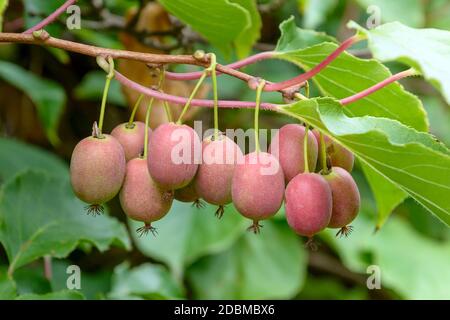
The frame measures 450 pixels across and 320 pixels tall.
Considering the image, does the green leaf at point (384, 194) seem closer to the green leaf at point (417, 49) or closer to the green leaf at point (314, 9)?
the green leaf at point (417, 49)

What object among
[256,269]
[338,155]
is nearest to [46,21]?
[338,155]

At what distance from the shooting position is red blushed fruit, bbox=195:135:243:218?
0.92m

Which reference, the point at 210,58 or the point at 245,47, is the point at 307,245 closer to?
the point at 210,58

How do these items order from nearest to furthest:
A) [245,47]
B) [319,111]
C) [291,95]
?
[319,111], [291,95], [245,47]

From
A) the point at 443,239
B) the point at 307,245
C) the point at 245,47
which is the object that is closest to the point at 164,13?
the point at 245,47

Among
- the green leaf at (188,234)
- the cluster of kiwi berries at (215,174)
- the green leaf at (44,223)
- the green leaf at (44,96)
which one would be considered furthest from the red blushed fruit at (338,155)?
the green leaf at (44,96)

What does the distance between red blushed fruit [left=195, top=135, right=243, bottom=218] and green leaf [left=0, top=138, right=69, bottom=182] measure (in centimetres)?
107

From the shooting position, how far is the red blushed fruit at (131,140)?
3.20 feet

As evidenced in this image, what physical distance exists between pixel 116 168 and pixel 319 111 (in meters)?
0.27

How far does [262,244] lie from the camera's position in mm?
2271

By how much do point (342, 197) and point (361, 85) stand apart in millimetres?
224

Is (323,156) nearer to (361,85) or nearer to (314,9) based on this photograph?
(361,85)

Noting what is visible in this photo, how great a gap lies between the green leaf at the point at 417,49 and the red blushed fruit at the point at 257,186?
193mm

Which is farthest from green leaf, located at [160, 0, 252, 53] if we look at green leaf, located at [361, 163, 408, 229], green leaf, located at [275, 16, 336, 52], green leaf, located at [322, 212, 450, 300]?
green leaf, located at [322, 212, 450, 300]
